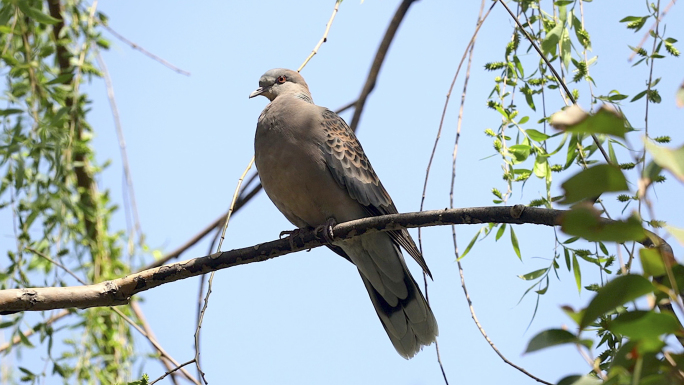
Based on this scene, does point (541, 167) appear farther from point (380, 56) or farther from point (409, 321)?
point (380, 56)

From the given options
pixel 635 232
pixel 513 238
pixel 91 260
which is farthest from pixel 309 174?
pixel 635 232

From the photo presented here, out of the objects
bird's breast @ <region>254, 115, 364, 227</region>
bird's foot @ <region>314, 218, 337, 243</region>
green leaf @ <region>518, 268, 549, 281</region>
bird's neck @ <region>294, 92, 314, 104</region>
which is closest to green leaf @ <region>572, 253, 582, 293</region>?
green leaf @ <region>518, 268, 549, 281</region>

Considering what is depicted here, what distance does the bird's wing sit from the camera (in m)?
3.62

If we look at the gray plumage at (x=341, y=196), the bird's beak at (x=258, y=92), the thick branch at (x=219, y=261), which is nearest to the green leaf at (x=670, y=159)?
the thick branch at (x=219, y=261)

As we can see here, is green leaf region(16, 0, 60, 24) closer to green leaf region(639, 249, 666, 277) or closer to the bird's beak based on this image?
the bird's beak

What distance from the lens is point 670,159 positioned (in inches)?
31.1

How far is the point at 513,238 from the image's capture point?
110 inches

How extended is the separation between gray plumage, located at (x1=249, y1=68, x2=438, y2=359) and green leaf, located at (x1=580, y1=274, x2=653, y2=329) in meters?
2.47

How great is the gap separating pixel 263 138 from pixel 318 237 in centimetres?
72

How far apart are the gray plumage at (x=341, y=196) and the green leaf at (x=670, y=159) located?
103 inches

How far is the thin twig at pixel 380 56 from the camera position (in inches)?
167

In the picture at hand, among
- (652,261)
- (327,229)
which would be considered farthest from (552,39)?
(652,261)

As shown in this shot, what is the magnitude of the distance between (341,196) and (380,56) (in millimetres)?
1137

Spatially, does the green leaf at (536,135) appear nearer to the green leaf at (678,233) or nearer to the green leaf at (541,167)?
the green leaf at (541,167)
